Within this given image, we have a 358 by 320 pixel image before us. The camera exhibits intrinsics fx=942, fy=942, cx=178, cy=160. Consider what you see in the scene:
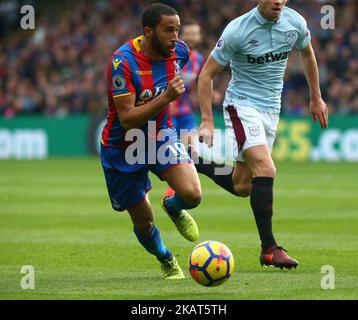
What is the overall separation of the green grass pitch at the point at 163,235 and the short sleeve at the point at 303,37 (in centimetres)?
198

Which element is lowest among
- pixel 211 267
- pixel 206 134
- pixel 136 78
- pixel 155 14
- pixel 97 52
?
pixel 211 267

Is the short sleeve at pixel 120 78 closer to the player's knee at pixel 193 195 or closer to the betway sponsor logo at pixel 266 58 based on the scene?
the player's knee at pixel 193 195

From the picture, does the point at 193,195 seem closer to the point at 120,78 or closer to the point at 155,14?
the point at 120,78

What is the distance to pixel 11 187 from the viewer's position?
17.6 metres

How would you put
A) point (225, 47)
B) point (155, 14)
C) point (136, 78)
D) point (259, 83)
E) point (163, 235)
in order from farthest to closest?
point (163, 235) < point (259, 83) < point (225, 47) < point (136, 78) < point (155, 14)

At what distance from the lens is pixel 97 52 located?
28.1 m

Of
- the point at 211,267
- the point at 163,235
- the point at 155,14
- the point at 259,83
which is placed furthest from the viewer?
the point at 163,235

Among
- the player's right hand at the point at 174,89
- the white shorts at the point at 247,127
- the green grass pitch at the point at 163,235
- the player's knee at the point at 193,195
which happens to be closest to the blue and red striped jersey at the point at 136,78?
the player's right hand at the point at 174,89

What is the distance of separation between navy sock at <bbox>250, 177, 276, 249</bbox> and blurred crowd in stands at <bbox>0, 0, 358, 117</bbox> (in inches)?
631

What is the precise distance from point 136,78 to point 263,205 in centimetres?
166

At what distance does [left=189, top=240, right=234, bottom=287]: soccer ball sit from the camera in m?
6.93

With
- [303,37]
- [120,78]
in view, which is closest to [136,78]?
[120,78]

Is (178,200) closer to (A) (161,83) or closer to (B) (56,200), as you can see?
(A) (161,83)
